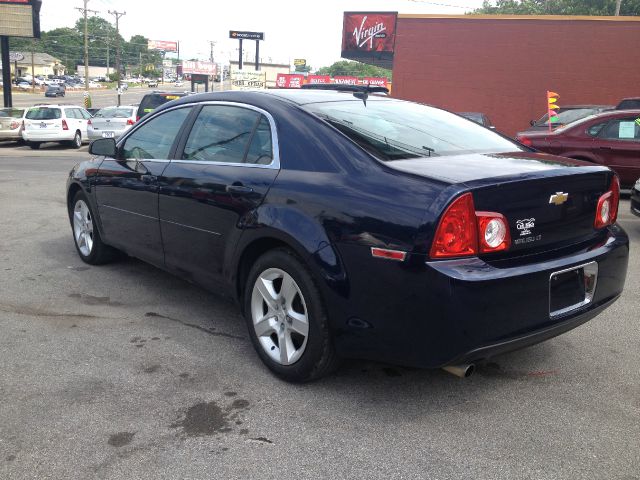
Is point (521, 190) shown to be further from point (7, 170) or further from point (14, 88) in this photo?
point (14, 88)

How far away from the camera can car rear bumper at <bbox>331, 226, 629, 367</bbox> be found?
9.05 ft

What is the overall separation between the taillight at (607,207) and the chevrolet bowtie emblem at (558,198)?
358mm

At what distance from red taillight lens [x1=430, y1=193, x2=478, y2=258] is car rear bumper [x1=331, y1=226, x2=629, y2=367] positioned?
0.05m

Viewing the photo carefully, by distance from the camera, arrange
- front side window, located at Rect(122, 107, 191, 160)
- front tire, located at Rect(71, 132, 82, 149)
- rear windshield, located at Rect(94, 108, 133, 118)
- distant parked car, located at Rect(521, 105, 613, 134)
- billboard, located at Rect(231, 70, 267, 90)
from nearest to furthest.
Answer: front side window, located at Rect(122, 107, 191, 160) → distant parked car, located at Rect(521, 105, 613, 134) → rear windshield, located at Rect(94, 108, 133, 118) → front tire, located at Rect(71, 132, 82, 149) → billboard, located at Rect(231, 70, 267, 90)

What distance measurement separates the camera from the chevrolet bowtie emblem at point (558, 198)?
122 inches

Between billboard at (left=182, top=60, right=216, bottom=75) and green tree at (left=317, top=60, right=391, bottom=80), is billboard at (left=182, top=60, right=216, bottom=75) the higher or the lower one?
the lower one

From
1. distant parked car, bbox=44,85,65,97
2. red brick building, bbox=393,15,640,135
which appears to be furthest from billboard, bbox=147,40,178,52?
red brick building, bbox=393,15,640,135

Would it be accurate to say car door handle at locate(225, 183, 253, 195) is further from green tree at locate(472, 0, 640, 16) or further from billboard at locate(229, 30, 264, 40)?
billboard at locate(229, 30, 264, 40)

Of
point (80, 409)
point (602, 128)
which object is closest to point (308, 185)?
point (80, 409)

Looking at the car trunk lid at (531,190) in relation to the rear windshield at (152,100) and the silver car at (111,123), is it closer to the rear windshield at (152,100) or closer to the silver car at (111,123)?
the silver car at (111,123)

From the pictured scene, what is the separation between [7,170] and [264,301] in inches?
494

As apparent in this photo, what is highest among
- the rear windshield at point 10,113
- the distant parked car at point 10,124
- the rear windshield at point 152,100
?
the rear windshield at point 152,100

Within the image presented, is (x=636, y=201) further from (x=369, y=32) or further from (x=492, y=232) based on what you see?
(x=369, y=32)

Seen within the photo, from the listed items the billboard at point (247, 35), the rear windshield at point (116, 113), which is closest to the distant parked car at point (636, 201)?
the rear windshield at point (116, 113)
